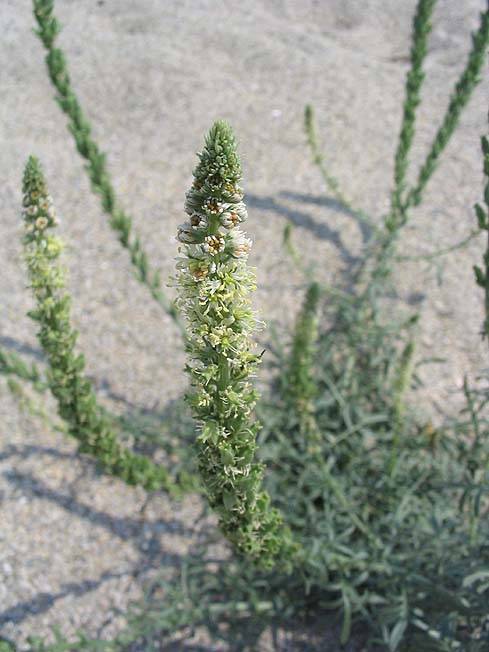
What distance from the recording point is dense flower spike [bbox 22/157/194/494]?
2.09 metres

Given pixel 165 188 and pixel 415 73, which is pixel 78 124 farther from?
pixel 165 188

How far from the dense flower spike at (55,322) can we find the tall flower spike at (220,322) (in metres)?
0.75

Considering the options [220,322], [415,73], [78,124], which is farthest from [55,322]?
[415,73]

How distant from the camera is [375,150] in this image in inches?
Answer: 222

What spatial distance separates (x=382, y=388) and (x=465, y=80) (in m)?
1.64

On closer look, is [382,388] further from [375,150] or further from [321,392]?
[375,150]

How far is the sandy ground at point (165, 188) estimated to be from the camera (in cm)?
326

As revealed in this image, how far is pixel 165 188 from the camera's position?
528 cm

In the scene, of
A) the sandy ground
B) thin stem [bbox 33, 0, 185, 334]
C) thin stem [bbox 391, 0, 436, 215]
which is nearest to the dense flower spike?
thin stem [bbox 33, 0, 185, 334]

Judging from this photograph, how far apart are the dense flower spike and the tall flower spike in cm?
75

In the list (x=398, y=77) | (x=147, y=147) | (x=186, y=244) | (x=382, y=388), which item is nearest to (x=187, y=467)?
(x=382, y=388)

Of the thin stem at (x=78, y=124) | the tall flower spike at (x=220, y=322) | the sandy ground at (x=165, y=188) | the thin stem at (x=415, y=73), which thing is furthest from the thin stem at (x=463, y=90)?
the tall flower spike at (x=220, y=322)

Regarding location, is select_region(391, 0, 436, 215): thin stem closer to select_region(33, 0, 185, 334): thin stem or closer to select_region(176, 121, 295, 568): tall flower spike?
select_region(33, 0, 185, 334): thin stem

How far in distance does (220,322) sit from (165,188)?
13.1ft
